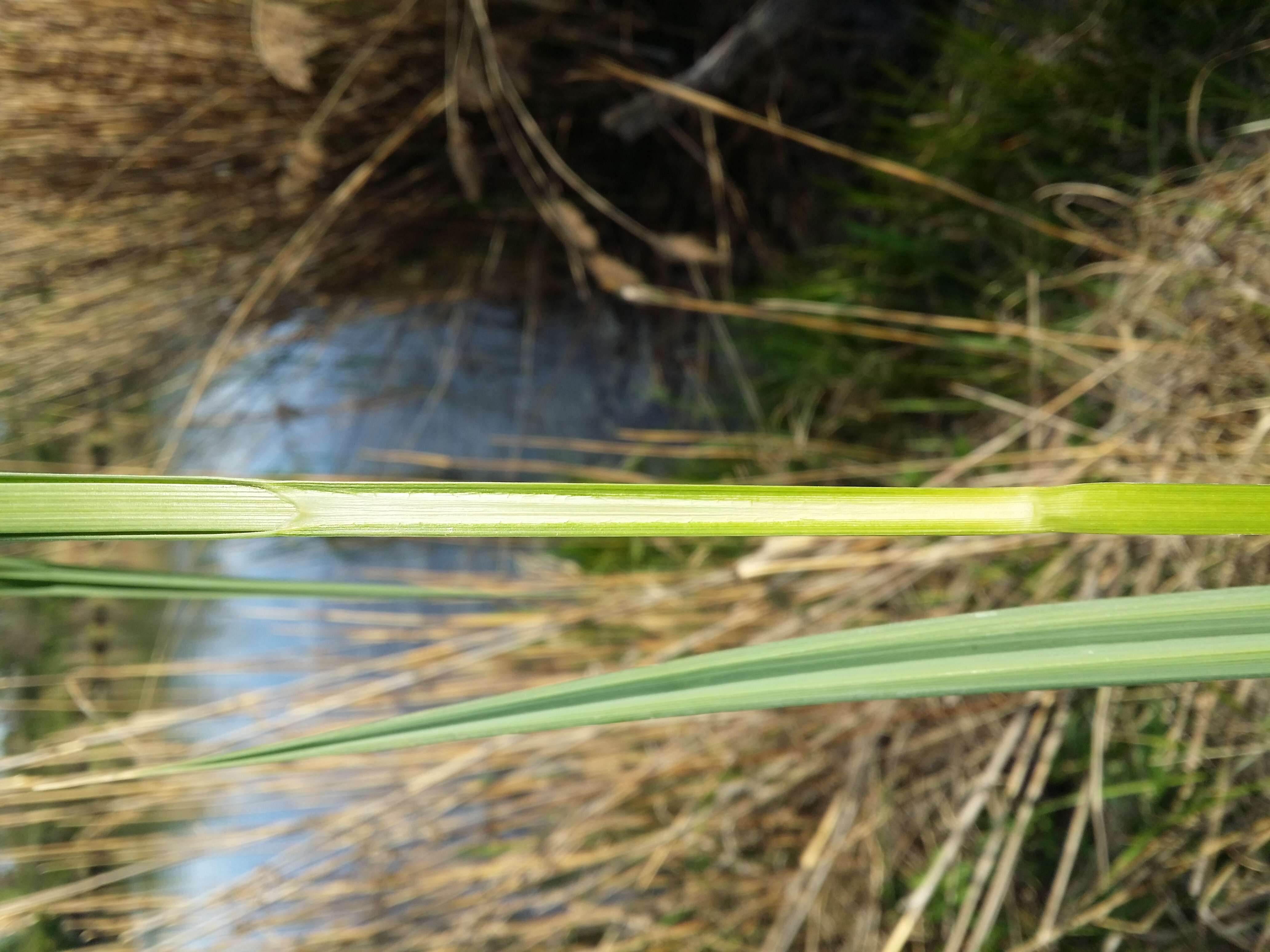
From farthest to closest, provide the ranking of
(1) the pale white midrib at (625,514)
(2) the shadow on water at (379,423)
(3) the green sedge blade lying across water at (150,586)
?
(2) the shadow on water at (379,423) < (3) the green sedge blade lying across water at (150,586) < (1) the pale white midrib at (625,514)

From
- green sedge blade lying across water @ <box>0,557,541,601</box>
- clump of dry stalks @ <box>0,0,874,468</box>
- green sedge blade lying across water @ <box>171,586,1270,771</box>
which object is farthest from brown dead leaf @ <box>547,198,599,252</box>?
green sedge blade lying across water @ <box>171,586,1270,771</box>

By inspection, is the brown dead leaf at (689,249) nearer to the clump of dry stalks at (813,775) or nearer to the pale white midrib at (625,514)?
the clump of dry stalks at (813,775)

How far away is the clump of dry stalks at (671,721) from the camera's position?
0.62 meters

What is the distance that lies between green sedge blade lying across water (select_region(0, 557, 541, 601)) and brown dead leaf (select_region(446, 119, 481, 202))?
468mm

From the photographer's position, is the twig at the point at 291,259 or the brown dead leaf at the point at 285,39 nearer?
the brown dead leaf at the point at 285,39

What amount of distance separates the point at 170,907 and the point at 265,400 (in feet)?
1.60

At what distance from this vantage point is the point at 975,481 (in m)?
0.75

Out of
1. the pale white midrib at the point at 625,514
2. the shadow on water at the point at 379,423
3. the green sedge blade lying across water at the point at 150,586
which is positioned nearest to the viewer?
the pale white midrib at the point at 625,514

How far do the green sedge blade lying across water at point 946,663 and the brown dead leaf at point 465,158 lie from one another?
575mm

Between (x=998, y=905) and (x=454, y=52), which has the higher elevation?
(x=454, y=52)

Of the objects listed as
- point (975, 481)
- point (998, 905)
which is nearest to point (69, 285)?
point (975, 481)

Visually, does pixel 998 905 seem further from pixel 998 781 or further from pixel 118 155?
pixel 118 155

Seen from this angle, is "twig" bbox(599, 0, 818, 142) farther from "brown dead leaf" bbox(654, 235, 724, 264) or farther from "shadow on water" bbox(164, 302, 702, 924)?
"shadow on water" bbox(164, 302, 702, 924)

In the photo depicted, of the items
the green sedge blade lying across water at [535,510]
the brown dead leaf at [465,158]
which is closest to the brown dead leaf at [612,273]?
the brown dead leaf at [465,158]
